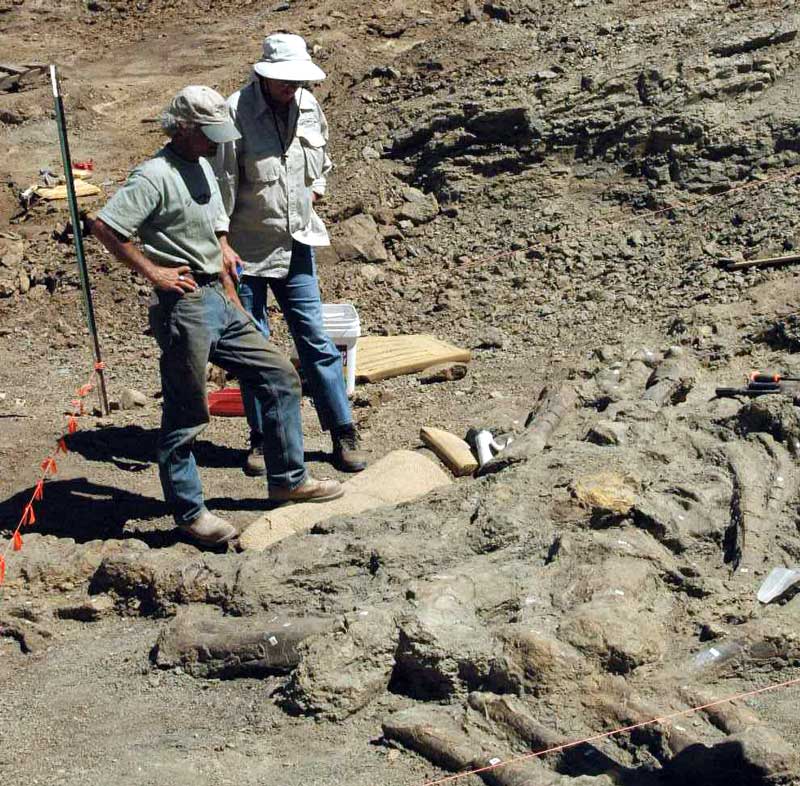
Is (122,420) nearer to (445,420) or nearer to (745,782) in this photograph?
(445,420)

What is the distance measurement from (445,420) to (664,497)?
7.79 feet

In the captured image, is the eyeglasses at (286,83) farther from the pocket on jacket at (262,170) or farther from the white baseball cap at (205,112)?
the white baseball cap at (205,112)

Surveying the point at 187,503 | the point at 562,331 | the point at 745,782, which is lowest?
the point at 562,331

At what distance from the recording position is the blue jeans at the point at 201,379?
4.89 meters

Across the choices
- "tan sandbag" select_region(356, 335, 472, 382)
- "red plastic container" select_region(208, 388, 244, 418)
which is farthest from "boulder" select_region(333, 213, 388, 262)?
"red plastic container" select_region(208, 388, 244, 418)

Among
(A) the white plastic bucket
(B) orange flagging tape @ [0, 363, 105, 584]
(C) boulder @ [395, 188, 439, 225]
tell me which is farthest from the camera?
(C) boulder @ [395, 188, 439, 225]

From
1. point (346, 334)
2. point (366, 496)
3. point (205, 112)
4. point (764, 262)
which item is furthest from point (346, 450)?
point (764, 262)

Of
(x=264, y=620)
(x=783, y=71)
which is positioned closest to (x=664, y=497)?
(x=264, y=620)

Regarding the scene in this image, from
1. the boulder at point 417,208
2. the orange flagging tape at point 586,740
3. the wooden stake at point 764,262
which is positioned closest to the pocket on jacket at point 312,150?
the orange flagging tape at point 586,740

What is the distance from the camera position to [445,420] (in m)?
6.88

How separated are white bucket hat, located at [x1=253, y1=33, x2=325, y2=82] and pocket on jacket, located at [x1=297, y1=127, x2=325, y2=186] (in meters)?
0.38

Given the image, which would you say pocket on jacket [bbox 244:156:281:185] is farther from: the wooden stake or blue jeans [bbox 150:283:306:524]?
the wooden stake

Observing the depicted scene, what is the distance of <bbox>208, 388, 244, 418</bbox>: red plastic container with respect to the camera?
7.01 metres

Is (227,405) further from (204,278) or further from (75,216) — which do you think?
(204,278)
